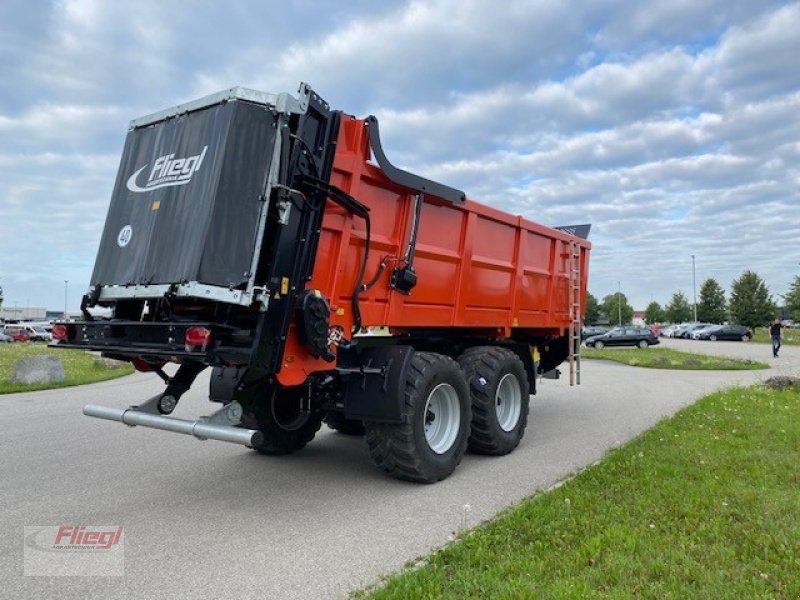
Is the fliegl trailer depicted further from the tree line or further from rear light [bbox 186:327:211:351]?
the tree line

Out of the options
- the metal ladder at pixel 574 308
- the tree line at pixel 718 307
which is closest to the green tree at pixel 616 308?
the tree line at pixel 718 307

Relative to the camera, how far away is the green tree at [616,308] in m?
106

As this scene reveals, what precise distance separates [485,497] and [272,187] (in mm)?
3222

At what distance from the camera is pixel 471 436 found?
23.1 ft

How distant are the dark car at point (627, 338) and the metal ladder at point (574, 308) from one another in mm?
29565

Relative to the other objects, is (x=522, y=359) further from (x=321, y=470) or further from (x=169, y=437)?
(x=169, y=437)

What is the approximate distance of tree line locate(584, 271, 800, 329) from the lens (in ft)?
Result: 193

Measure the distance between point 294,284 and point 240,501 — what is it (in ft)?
6.64

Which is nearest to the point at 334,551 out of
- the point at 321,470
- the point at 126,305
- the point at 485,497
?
the point at 485,497

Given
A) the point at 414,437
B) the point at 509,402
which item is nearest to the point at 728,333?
the point at 509,402

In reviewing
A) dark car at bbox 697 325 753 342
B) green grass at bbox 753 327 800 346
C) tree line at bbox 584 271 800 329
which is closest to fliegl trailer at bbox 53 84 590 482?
tree line at bbox 584 271 800 329

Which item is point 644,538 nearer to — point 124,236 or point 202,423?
point 202,423

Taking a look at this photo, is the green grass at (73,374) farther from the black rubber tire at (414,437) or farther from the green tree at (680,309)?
the green tree at (680,309)

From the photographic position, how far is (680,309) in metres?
87.2
